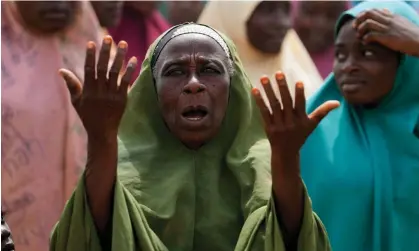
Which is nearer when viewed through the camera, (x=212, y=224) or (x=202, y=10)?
(x=212, y=224)

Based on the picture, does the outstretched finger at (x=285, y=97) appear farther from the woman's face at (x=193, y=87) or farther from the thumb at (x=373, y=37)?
the thumb at (x=373, y=37)

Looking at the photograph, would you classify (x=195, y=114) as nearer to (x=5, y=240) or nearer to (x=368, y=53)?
(x=5, y=240)

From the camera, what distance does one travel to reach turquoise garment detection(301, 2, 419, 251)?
11.5ft

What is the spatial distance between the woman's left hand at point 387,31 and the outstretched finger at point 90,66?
44.2 inches

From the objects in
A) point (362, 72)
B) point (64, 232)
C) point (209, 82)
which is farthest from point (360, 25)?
point (64, 232)

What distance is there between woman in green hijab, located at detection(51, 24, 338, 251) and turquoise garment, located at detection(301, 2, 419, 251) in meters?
0.53

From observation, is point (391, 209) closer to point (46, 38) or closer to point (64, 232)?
point (64, 232)

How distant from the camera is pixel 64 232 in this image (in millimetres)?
2809

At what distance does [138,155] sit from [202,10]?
2.47 metres

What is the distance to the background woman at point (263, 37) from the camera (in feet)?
16.3

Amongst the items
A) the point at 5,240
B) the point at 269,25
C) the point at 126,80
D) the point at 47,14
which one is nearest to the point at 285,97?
the point at 126,80

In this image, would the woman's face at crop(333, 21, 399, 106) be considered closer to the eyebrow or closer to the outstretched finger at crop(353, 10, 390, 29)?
the outstretched finger at crop(353, 10, 390, 29)

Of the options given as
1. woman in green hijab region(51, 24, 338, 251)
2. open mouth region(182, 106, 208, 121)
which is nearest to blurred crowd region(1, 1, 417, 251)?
woman in green hijab region(51, 24, 338, 251)

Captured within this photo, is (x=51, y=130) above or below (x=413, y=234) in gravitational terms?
above
